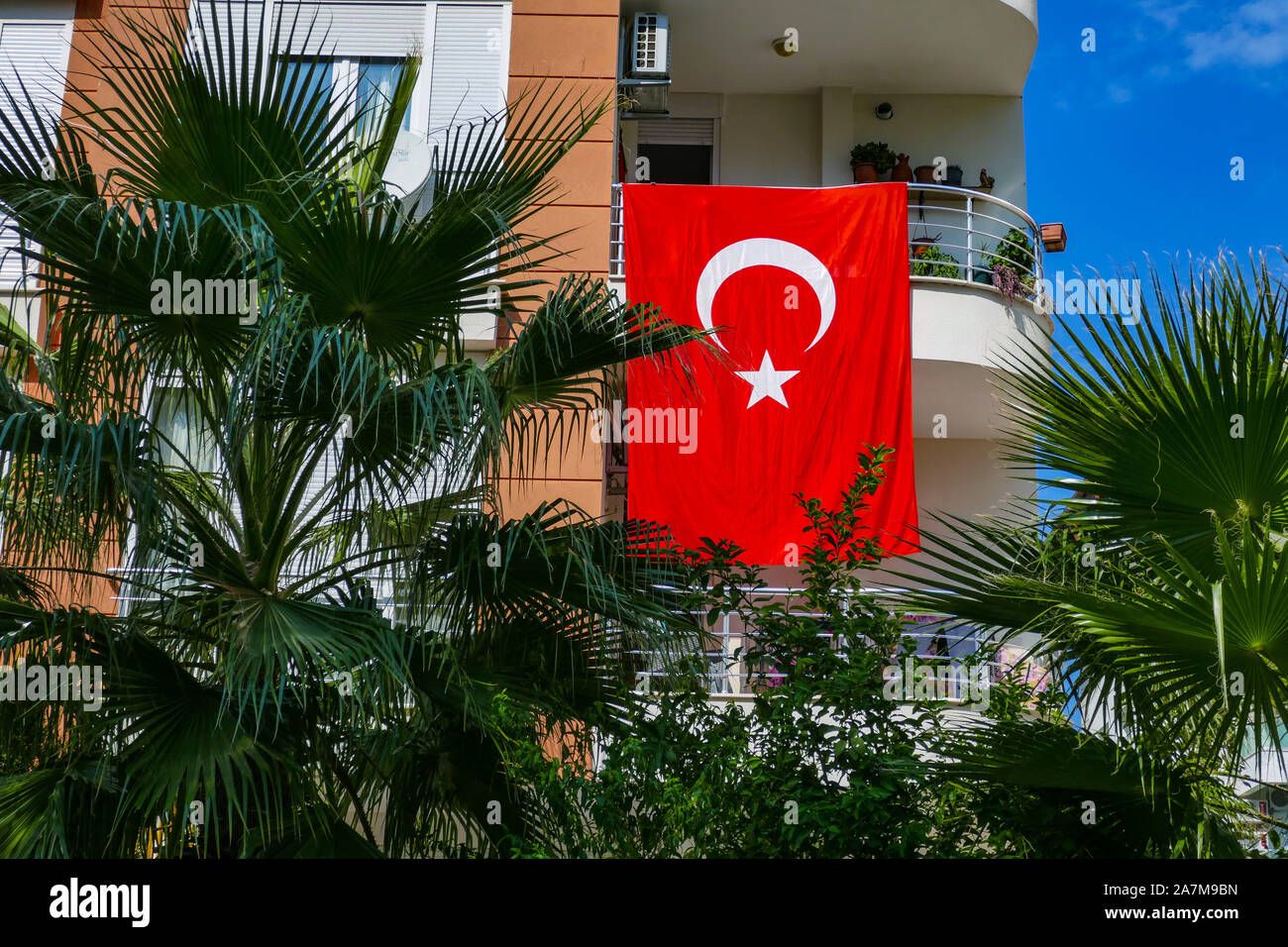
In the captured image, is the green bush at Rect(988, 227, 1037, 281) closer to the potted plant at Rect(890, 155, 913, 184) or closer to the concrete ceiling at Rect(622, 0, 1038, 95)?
the potted plant at Rect(890, 155, 913, 184)

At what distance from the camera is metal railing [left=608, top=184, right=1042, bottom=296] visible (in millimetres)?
12250

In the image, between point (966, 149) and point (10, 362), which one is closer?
point (10, 362)

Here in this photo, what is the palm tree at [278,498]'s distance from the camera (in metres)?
5.25

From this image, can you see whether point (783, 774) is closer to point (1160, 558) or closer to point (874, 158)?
point (1160, 558)

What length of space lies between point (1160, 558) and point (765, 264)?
680 centimetres

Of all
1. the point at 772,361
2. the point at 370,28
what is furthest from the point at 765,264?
the point at 370,28

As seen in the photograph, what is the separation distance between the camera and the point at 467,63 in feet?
40.4

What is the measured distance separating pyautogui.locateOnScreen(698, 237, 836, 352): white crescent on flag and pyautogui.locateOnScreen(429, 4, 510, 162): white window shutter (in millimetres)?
2607

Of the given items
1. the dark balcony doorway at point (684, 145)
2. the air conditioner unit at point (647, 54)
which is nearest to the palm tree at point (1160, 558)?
the air conditioner unit at point (647, 54)

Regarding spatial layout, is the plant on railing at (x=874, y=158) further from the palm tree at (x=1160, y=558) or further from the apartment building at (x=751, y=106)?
the palm tree at (x=1160, y=558)
